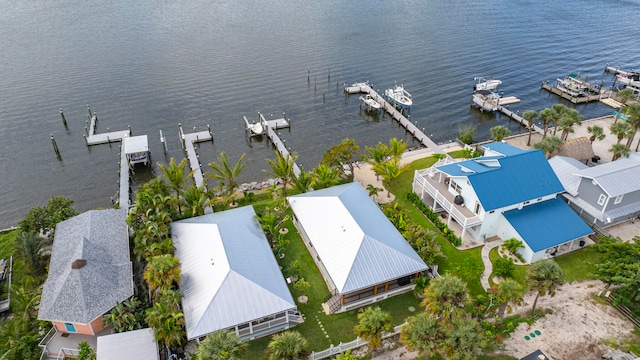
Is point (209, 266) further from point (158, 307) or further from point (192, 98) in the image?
point (192, 98)

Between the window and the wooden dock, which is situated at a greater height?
the wooden dock

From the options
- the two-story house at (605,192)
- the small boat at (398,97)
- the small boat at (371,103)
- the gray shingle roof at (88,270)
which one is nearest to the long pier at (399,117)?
the small boat at (398,97)

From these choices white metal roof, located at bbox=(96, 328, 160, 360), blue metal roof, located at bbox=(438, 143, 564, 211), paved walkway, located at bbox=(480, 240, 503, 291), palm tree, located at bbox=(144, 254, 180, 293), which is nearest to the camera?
white metal roof, located at bbox=(96, 328, 160, 360)

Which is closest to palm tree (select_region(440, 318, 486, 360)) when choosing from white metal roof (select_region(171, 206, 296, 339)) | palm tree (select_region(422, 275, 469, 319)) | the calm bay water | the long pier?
palm tree (select_region(422, 275, 469, 319))

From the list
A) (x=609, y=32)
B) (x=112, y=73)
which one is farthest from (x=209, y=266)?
(x=609, y=32)

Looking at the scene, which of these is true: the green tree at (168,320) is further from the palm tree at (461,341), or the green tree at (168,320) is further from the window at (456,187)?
the window at (456,187)

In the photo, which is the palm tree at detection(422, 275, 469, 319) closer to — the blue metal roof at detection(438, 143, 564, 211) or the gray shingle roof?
the blue metal roof at detection(438, 143, 564, 211)
